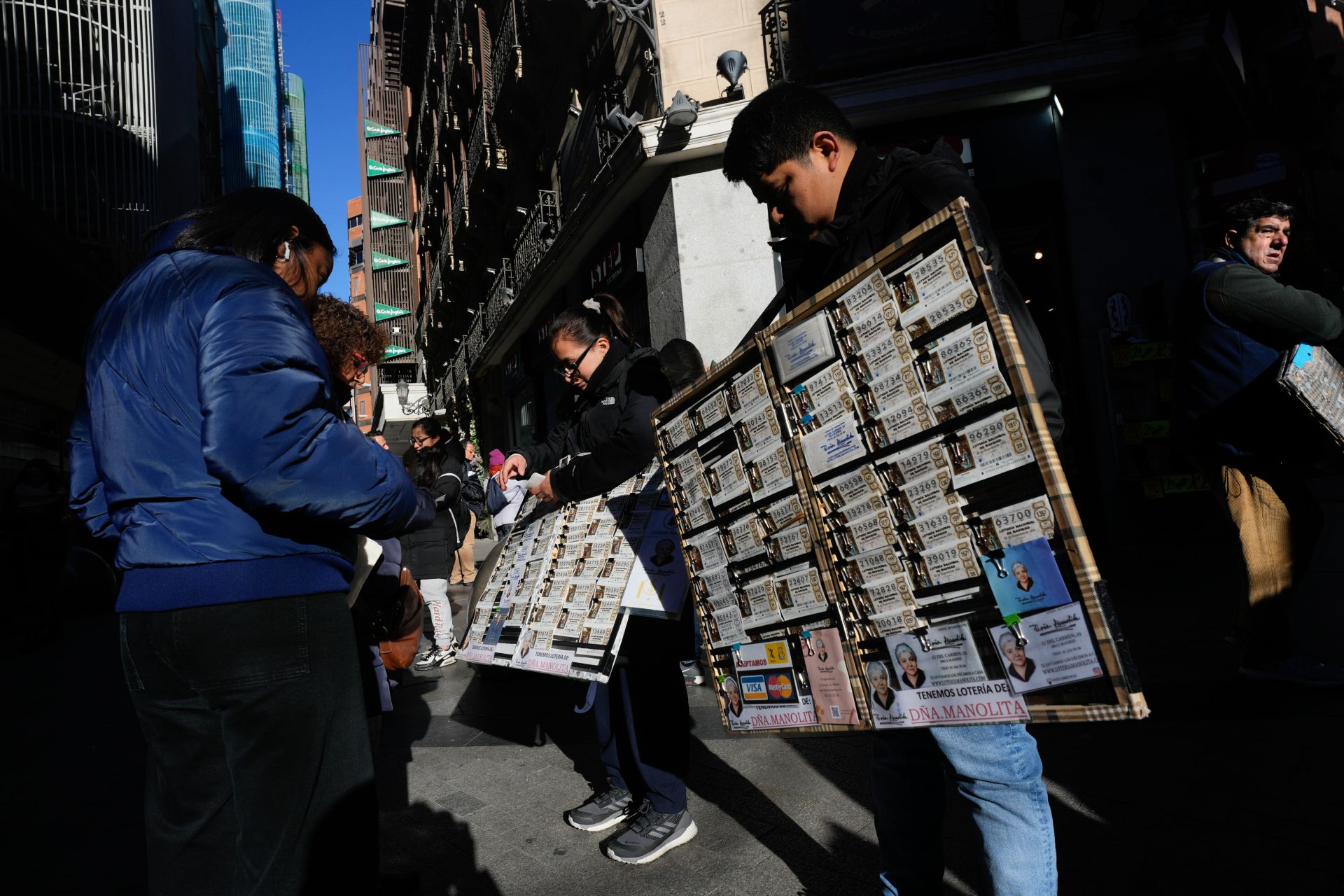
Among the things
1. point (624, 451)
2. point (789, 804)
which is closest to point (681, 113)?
point (624, 451)

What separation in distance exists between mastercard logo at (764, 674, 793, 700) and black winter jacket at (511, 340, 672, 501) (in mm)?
1050

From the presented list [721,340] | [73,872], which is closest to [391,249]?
[721,340]

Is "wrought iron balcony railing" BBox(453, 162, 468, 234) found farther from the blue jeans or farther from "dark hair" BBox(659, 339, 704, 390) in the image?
the blue jeans

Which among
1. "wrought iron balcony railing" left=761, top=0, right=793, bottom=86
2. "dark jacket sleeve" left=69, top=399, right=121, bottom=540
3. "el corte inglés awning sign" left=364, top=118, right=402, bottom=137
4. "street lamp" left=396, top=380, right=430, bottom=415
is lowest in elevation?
"dark jacket sleeve" left=69, top=399, right=121, bottom=540

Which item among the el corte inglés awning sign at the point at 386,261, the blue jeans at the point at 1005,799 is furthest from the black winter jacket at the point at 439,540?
the el corte inglés awning sign at the point at 386,261

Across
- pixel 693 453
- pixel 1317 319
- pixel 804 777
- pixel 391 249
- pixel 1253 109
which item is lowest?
pixel 804 777

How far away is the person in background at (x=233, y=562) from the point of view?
1541 mm

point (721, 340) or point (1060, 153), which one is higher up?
point (1060, 153)

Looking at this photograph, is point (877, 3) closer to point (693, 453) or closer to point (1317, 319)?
point (1317, 319)

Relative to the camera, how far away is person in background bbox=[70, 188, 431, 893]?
5.06 ft

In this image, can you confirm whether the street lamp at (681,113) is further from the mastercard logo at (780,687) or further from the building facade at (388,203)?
the building facade at (388,203)

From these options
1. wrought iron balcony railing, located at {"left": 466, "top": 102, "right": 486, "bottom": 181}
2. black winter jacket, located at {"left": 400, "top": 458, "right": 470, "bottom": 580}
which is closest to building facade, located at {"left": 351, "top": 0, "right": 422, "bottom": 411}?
wrought iron balcony railing, located at {"left": 466, "top": 102, "right": 486, "bottom": 181}

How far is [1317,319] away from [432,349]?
119 ft

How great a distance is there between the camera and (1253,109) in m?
10.7
